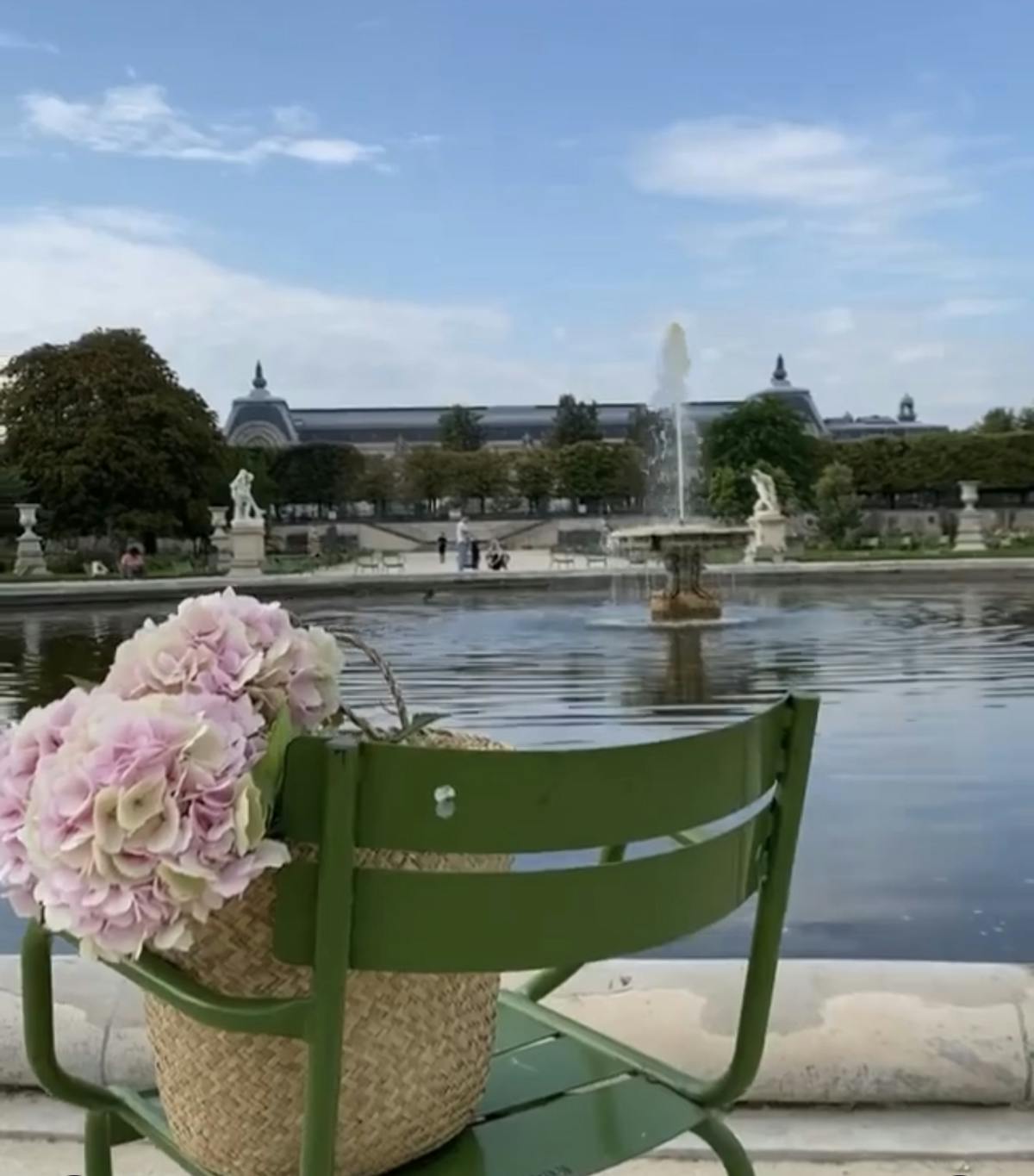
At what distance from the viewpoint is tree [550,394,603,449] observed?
85.6m

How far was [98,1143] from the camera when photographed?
1.63m

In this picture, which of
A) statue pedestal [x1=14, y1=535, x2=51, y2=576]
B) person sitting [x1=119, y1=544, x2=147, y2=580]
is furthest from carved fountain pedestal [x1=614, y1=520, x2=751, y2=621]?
statue pedestal [x1=14, y1=535, x2=51, y2=576]

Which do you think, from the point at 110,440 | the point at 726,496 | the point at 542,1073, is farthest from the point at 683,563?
the point at 726,496

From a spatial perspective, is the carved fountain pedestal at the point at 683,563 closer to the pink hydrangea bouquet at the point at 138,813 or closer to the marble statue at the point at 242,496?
the pink hydrangea bouquet at the point at 138,813

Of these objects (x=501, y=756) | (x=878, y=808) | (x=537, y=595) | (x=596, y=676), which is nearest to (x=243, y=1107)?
(x=501, y=756)

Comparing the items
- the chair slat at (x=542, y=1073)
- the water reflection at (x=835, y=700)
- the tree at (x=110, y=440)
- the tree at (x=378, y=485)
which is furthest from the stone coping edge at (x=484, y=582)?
the tree at (x=378, y=485)

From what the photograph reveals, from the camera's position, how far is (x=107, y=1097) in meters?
→ 1.60

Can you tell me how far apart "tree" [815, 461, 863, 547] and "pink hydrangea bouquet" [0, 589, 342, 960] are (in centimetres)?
3518

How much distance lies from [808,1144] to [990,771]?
4.14 metres

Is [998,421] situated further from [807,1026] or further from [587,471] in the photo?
[807,1026]

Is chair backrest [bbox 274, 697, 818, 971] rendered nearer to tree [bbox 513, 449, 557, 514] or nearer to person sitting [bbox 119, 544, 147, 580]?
person sitting [bbox 119, 544, 147, 580]

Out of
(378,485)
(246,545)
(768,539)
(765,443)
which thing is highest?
(765,443)

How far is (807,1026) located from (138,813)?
1.36 m

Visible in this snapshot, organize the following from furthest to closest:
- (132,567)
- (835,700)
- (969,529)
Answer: (969,529) < (132,567) < (835,700)
